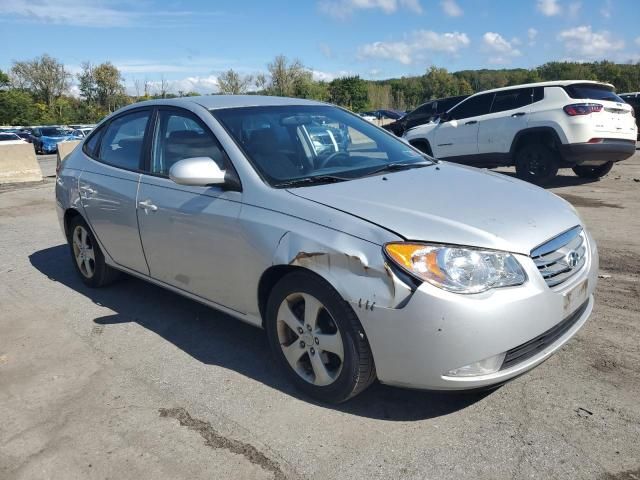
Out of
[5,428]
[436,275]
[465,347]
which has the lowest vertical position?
[5,428]

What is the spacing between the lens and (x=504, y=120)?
1042cm

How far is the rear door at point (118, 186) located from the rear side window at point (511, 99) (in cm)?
773

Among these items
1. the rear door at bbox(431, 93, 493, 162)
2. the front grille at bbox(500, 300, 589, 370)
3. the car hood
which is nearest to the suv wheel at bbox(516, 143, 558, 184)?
the rear door at bbox(431, 93, 493, 162)

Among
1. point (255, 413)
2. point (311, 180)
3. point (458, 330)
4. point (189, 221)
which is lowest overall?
point (255, 413)

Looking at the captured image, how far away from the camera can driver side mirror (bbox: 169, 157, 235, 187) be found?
3.34 metres

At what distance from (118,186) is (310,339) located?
7.35 ft

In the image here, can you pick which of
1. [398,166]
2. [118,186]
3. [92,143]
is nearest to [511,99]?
[398,166]

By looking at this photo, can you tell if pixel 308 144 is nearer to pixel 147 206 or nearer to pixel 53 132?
Answer: pixel 147 206

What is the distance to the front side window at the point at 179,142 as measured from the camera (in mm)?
3729

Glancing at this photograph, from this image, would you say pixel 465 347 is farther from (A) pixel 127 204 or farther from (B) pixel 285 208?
(A) pixel 127 204

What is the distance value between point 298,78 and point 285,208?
185ft

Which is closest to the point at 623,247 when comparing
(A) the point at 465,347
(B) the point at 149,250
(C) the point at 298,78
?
(A) the point at 465,347

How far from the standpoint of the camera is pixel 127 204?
427cm

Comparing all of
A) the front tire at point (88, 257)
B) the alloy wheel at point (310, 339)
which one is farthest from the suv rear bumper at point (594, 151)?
the alloy wheel at point (310, 339)
